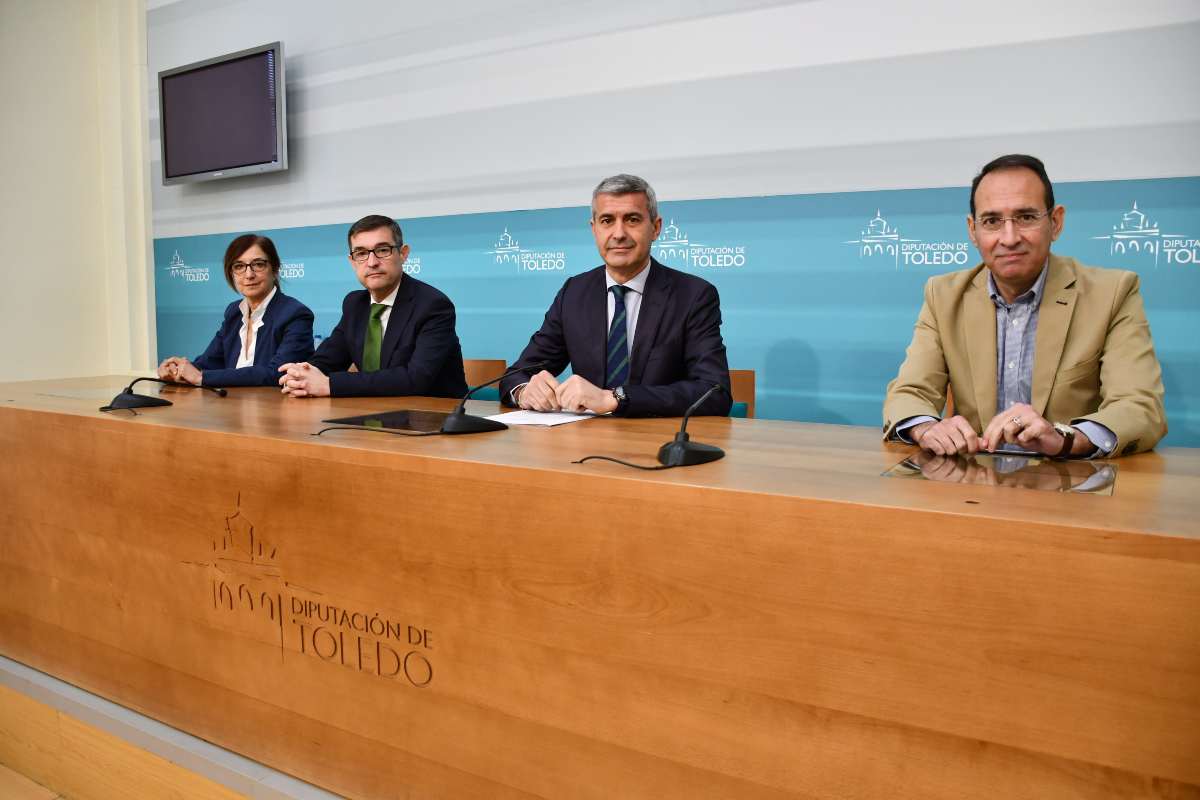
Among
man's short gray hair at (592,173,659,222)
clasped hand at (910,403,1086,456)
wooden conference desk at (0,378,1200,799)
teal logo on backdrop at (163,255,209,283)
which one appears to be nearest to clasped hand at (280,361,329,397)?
wooden conference desk at (0,378,1200,799)

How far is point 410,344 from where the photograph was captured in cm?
270

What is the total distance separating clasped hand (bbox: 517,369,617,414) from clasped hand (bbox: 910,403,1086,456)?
0.71 m

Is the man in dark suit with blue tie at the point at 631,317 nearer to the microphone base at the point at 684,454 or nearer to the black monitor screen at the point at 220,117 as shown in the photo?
the microphone base at the point at 684,454

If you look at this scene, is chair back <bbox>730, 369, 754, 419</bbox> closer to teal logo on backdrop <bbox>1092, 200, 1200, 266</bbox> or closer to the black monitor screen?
teal logo on backdrop <bbox>1092, 200, 1200, 266</bbox>

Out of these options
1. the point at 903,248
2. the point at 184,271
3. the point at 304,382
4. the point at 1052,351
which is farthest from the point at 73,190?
the point at 1052,351

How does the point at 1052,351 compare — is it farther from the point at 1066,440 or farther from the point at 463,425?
the point at 463,425

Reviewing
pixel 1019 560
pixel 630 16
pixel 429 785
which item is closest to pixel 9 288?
pixel 630 16

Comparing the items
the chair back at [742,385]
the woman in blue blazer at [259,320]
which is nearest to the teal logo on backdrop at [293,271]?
the woman in blue blazer at [259,320]

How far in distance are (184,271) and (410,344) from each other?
3.31m

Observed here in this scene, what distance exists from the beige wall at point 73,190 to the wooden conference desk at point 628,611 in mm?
4010

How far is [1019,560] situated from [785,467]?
363 millimetres

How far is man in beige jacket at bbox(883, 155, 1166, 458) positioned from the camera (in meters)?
1.67

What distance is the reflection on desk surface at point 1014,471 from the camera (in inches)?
40.8

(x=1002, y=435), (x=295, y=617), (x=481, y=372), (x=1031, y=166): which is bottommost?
(x=295, y=617)
